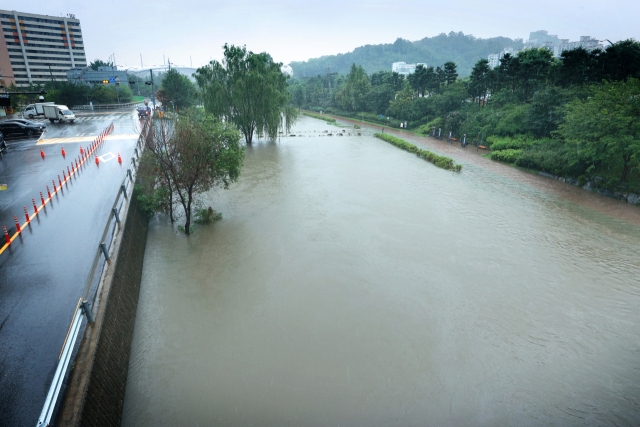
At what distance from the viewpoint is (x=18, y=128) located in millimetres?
26078

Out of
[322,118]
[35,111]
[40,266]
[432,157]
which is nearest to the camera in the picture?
[40,266]

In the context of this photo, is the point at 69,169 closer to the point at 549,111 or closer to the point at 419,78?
the point at 549,111

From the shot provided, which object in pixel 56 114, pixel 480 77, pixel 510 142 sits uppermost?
pixel 480 77

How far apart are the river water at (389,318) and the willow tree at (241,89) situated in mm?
16931

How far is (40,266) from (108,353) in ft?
13.0

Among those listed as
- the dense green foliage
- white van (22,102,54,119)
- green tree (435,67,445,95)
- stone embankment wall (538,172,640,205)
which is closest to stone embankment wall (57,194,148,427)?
stone embankment wall (538,172,640,205)

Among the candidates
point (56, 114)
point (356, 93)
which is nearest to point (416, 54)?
point (356, 93)

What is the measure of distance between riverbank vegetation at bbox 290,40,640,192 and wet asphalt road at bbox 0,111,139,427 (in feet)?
80.0

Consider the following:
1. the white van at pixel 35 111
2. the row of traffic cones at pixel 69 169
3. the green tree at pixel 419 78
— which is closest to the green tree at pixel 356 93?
the green tree at pixel 419 78

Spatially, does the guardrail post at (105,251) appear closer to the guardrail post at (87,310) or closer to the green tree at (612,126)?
the guardrail post at (87,310)

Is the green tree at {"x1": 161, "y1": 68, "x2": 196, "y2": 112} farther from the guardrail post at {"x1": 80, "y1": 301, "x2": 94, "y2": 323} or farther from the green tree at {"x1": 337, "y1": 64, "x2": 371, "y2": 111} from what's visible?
the guardrail post at {"x1": 80, "y1": 301, "x2": 94, "y2": 323}

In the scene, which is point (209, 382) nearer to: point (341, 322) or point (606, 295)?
point (341, 322)

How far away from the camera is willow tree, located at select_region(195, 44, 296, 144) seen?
31297 mm

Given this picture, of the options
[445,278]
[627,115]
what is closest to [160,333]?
[445,278]
